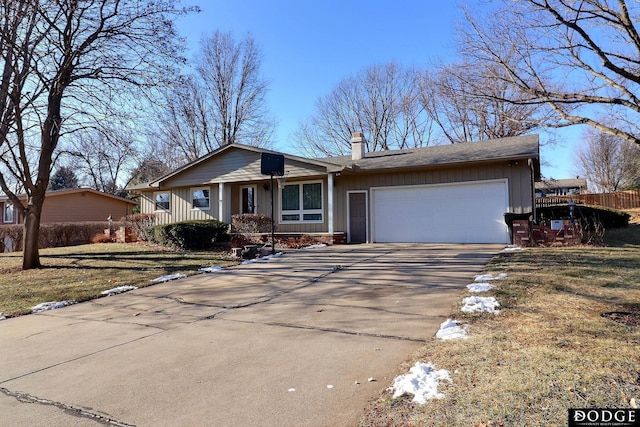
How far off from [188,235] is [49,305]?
6584 millimetres

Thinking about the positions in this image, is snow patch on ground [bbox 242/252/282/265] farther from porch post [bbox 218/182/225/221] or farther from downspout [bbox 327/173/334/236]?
porch post [bbox 218/182/225/221]

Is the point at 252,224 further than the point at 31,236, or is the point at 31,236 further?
the point at 252,224

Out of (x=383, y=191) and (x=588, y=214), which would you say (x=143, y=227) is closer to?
(x=383, y=191)

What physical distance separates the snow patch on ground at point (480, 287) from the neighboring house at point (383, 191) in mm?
7038

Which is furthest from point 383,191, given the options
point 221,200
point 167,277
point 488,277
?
point 167,277

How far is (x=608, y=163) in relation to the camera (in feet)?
131

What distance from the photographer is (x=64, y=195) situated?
26.6 metres

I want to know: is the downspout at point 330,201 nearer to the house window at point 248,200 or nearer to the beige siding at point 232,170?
the beige siding at point 232,170

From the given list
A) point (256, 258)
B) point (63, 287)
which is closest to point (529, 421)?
point (63, 287)

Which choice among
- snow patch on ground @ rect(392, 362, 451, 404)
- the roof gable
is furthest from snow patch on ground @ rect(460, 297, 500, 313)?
the roof gable

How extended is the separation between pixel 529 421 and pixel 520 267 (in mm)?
5582

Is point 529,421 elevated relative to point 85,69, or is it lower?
lower

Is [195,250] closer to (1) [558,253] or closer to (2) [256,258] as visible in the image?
(2) [256,258]

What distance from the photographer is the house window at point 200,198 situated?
18.2m
